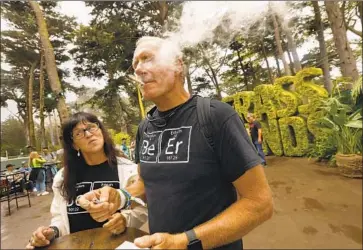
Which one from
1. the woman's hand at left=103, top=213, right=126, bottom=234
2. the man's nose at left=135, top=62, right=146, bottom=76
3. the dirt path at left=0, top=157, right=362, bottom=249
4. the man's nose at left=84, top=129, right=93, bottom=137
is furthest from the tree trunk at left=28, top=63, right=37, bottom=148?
the man's nose at left=135, top=62, right=146, bottom=76

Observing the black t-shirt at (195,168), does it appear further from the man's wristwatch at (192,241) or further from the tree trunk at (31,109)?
the tree trunk at (31,109)

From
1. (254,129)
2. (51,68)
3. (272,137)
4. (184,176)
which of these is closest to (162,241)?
(184,176)

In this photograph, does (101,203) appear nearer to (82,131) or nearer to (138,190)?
(138,190)

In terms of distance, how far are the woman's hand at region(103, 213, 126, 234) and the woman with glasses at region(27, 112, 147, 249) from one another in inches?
5.0

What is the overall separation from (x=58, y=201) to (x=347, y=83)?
18.1 feet

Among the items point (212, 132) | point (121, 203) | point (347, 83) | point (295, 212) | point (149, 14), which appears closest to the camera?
point (212, 132)

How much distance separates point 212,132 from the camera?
0.80 m

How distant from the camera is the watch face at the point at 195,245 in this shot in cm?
70

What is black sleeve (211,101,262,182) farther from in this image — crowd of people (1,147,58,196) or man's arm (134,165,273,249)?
crowd of people (1,147,58,196)

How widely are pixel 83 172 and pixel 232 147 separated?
4.11 ft

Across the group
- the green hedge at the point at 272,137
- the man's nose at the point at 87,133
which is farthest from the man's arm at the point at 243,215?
the green hedge at the point at 272,137

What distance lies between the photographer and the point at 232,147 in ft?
2.45

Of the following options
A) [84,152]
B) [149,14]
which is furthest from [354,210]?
[149,14]

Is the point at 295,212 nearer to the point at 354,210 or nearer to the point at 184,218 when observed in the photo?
the point at 354,210
